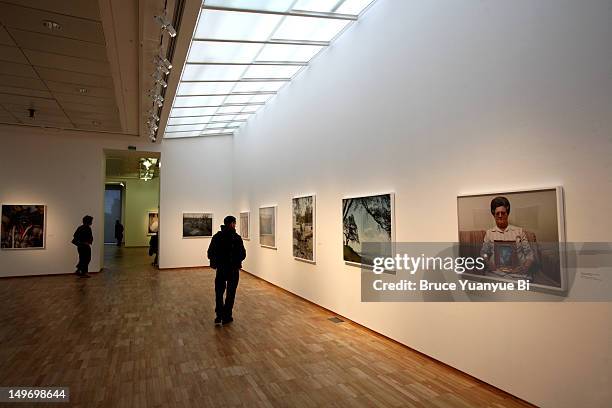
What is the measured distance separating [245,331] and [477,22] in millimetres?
6215

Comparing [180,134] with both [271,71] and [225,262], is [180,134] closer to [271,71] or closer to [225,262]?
[271,71]

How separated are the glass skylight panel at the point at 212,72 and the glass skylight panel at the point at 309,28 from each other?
1669 millimetres

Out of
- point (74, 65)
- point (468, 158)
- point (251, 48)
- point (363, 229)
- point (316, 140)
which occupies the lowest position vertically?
point (363, 229)

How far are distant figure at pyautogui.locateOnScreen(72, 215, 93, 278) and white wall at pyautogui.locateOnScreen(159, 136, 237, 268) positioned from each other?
2811mm

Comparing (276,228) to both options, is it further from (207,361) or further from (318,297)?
(207,361)

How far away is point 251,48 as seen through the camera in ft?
26.1

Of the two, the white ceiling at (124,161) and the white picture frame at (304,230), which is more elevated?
the white ceiling at (124,161)

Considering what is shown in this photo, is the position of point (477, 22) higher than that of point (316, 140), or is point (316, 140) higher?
point (477, 22)

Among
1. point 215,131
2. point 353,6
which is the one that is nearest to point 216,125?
point 215,131

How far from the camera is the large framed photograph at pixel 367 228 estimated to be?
621cm

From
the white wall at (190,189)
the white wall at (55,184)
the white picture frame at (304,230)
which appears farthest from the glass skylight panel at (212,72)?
the white wall at (190,189)

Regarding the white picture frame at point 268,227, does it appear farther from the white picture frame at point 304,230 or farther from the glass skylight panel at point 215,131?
the glass skylight panel at point 215,131

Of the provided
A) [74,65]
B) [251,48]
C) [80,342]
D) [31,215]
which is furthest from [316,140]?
[31,215]

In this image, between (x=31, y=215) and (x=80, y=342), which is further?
(x=31, y=215)
